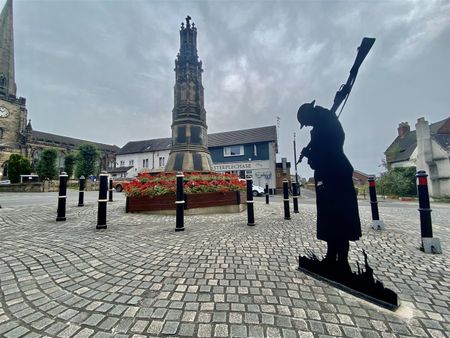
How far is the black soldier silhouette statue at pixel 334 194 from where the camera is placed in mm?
2400

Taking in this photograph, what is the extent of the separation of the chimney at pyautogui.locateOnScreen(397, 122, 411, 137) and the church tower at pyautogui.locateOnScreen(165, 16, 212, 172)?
37.6 metres

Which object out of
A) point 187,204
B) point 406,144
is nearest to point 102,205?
point 187,204

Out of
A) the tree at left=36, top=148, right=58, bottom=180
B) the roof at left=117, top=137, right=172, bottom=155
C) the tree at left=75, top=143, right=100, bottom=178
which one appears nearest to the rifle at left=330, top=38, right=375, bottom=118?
the tree at left=36, top=148, right=58, bottom=180

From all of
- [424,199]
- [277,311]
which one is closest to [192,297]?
[277,311]

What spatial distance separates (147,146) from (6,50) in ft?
120

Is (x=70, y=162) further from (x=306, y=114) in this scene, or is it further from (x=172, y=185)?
(x=306, y=114)

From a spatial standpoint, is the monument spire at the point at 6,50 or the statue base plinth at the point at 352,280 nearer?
the statue base plinth at the point at 352,280

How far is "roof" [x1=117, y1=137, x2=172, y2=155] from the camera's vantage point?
44.4 metres

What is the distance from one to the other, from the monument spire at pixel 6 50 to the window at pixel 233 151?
A: 51737 mm

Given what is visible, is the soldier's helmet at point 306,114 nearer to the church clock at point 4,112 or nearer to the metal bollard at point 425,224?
the metal bollard at point 425,224

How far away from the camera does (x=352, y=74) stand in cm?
267

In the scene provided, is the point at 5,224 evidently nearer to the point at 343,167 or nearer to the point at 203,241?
the point at 203,241

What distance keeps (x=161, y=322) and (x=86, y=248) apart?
93.8 inches

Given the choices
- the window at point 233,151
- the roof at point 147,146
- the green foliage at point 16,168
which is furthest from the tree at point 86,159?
the window at point 233,151
